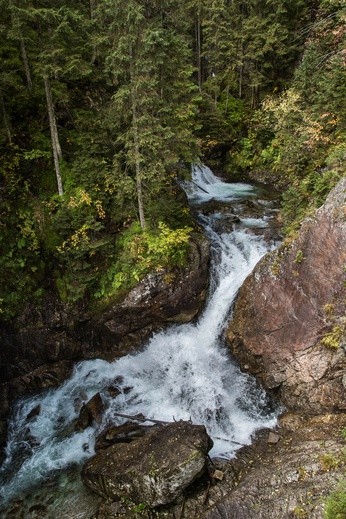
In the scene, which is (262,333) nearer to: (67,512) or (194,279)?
(194,279)

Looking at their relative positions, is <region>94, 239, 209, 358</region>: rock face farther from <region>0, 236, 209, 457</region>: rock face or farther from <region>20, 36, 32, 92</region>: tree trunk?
<region>20, 36, 32, 92</region>: tree trunk

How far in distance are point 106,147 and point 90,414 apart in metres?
10.5

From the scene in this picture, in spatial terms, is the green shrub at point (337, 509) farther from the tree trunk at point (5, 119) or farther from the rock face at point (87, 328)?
the tree trunk at point (5, 119)

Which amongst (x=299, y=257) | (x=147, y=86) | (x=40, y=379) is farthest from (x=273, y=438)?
(x=147, y=86)

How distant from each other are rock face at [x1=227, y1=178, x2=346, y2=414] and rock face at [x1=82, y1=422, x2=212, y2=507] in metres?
3.21

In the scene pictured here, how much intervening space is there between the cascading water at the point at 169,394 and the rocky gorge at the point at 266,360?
49cm

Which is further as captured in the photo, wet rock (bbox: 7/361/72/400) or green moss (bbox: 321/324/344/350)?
wet rock (bbox: 7/361/72/400)

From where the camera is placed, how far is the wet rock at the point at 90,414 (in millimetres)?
12242

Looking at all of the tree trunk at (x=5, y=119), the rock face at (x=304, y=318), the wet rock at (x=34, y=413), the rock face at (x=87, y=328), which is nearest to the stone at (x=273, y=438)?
the rock face at (x=304, y=318)

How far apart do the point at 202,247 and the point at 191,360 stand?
4.45 meters

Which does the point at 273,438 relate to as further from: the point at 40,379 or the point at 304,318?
the point at 40,379

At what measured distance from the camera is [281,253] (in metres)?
12.2

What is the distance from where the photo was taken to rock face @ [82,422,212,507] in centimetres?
935

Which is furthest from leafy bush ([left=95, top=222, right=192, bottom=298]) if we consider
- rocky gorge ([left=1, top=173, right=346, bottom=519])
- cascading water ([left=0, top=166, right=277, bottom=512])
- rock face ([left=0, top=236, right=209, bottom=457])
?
cascading water ([left=0, top=166, right=277, bottom=512])
